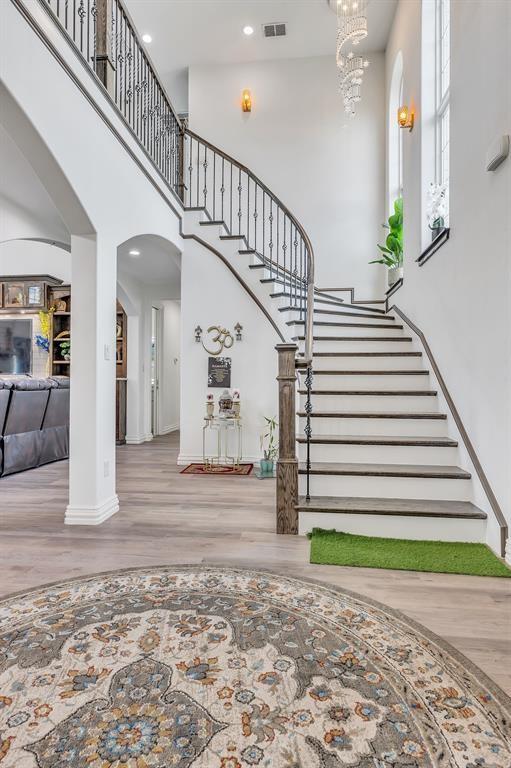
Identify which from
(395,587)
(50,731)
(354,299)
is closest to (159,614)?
(50,731)

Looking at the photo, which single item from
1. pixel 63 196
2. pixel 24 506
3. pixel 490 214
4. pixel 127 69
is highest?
pixel 127 69

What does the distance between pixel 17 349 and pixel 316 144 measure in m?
6.18

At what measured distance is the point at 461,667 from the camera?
1.50 m

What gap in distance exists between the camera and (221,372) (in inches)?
207

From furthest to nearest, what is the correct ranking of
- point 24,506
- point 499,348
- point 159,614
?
point 24,506, point 499,348, point 159,614

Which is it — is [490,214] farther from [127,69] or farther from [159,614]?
[127,69]

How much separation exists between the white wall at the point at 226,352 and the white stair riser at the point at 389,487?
7.12 ft

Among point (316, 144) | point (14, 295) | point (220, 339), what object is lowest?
point (220, 339)

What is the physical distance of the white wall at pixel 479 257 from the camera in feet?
8.04

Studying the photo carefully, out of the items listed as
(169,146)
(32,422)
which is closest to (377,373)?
(169,146)

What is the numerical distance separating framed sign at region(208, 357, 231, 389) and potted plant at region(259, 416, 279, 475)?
642 mm

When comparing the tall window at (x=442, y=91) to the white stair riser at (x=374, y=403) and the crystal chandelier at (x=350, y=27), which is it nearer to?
the crystal chandelier at (x=350, y=27)

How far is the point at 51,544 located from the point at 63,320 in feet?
20.4

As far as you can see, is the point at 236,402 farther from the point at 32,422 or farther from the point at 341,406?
the point at 32,422
